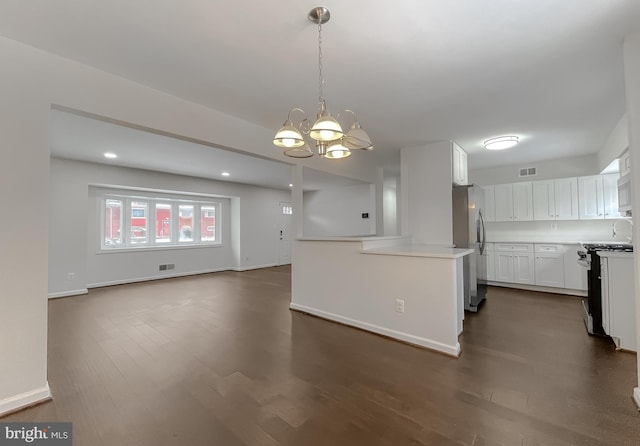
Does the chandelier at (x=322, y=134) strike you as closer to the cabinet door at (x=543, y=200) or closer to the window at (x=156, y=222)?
the cabinet door at (x=543, y=200)

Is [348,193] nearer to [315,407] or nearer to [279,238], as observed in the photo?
[279,238]

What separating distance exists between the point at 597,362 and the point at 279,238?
746 cm

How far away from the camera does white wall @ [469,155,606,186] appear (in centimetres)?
501

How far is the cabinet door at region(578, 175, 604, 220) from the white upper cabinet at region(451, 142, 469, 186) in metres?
2.18

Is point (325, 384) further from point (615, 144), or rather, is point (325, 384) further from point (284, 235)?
point (284, 235)

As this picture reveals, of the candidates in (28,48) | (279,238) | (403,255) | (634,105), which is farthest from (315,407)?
(279,238)

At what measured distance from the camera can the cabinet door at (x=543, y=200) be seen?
513 cm

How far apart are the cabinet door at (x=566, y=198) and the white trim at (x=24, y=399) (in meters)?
7.20

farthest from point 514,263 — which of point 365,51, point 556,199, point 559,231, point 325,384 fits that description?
point 365,51

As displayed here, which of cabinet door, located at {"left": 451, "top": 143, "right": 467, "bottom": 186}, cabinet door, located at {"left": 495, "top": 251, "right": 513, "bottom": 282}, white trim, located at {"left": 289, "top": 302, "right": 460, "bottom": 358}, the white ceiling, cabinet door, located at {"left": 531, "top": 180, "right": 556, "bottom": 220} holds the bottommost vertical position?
white trim, located at {"left": 289, "top": 302, "right": 460, "bottom": 358}

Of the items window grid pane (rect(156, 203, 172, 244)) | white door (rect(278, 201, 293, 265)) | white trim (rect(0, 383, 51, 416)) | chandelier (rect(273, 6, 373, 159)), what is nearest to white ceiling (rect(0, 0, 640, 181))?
chandelier (rect(273, 6, 373, 159))

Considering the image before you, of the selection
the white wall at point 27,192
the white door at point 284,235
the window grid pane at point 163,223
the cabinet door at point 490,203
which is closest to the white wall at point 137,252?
the white door at point 284,235

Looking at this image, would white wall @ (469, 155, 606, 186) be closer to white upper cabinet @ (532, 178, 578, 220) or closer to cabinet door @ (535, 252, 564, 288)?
white upper cabinet @ (532, 178, 578, 220)

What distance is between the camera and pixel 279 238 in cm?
884
